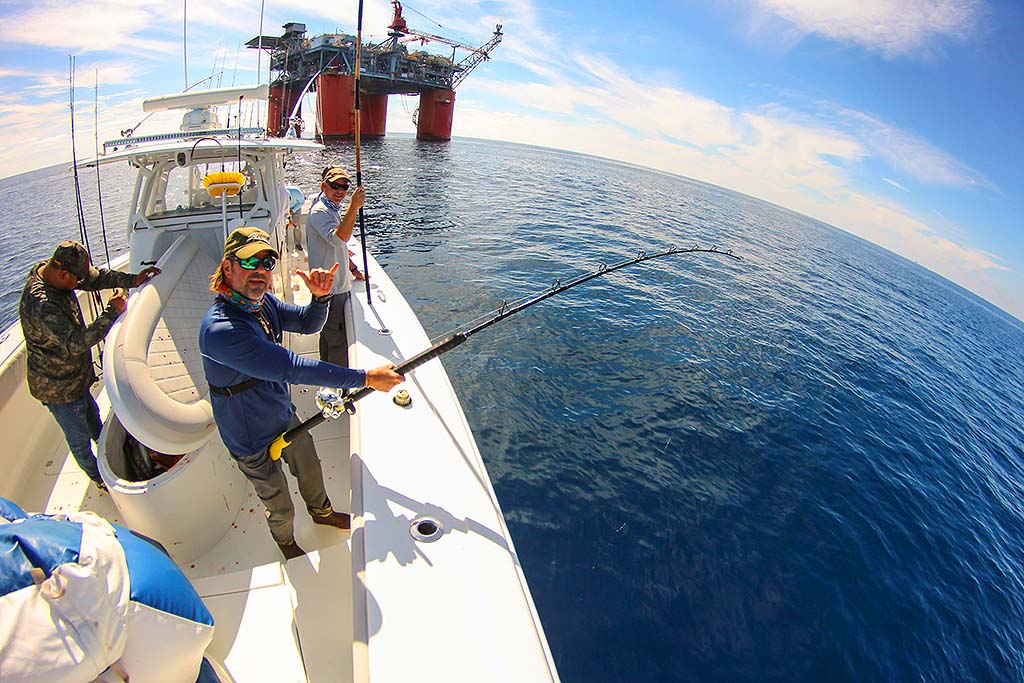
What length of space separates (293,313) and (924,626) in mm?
7109

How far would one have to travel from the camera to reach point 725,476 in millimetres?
5785

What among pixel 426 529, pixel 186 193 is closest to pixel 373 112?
pixel 186 193

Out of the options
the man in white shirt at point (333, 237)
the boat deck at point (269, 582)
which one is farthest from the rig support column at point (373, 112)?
the boat deck at point (269, 582)

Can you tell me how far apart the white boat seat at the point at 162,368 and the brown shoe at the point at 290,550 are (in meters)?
0.90

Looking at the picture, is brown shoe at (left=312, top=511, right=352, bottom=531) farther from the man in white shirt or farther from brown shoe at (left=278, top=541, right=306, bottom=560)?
the man in white shirt

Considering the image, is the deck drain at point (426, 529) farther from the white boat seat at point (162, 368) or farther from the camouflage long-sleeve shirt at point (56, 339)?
the camouflage long-sleeve shirt at point (56, 339)

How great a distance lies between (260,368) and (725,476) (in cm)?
588

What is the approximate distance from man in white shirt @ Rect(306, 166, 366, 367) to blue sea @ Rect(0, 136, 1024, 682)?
2.23m

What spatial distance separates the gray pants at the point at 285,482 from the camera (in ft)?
8.30

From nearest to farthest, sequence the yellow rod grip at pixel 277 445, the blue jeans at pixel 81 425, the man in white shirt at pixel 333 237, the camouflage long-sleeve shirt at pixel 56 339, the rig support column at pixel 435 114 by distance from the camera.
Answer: the yellow rod grip at pixel 277 445
the camouflage long-sleeve shirt at pixel 56 339
the blue jeans at pixel 81 425
the man in white shirt at pixel 333 237
the rig support column at pixel 435 114

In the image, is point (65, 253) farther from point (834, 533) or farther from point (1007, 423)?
point (1007, 423)

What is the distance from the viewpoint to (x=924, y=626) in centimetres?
→ 461

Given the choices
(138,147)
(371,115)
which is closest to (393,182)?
(138,147)

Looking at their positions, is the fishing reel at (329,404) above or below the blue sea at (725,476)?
above
